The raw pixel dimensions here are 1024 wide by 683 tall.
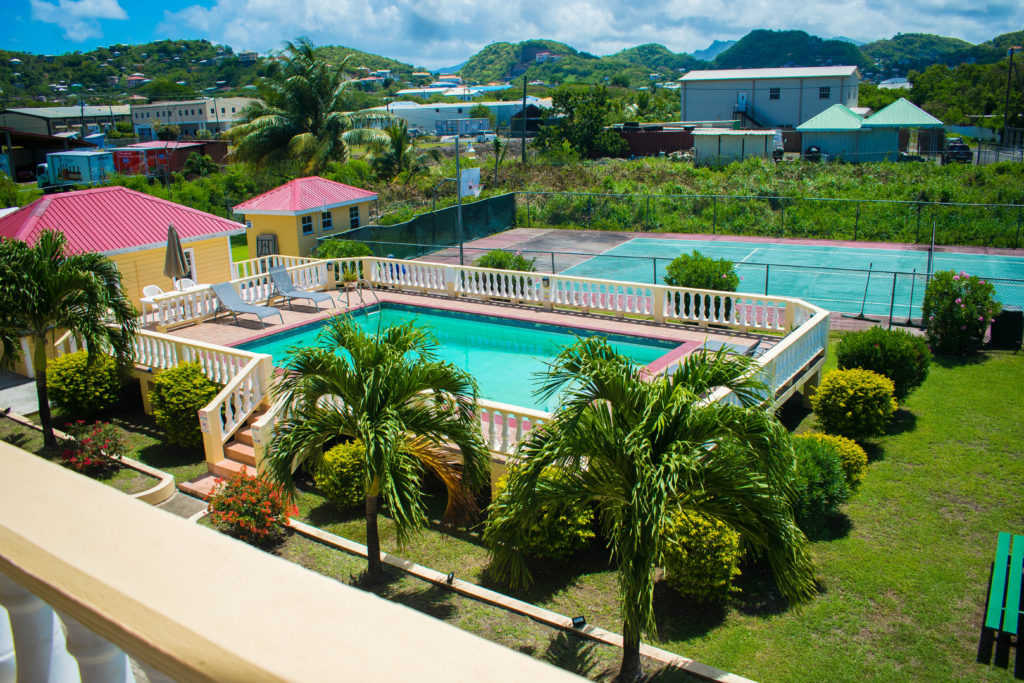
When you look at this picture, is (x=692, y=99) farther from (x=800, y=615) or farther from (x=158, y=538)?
(x=158, y=538)

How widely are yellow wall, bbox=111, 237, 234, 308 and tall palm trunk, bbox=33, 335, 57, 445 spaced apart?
6.10 metres

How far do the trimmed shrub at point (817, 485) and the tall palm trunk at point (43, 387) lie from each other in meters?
11.3

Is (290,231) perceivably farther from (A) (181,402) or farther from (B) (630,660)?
(B) (630,660)

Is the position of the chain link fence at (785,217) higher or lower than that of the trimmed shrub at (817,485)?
higher

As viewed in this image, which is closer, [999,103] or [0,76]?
[999,103]

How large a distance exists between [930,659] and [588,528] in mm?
3701

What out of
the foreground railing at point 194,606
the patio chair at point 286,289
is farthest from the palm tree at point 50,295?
the foreground railing at point 194,606

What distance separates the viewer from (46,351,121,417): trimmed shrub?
1417cm

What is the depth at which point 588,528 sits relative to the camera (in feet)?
31.2

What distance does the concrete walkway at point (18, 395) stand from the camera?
15469 mm

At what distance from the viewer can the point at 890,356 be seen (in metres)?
13.9

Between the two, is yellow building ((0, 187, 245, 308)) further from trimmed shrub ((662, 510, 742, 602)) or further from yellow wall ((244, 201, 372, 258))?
trimmed shrub ((662, 510, 742, 602))

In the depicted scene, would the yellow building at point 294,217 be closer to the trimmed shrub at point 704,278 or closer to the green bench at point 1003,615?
the trimmed shrub at point 704,278

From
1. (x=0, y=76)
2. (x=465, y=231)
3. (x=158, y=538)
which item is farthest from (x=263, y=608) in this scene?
(x=0, y=76)
